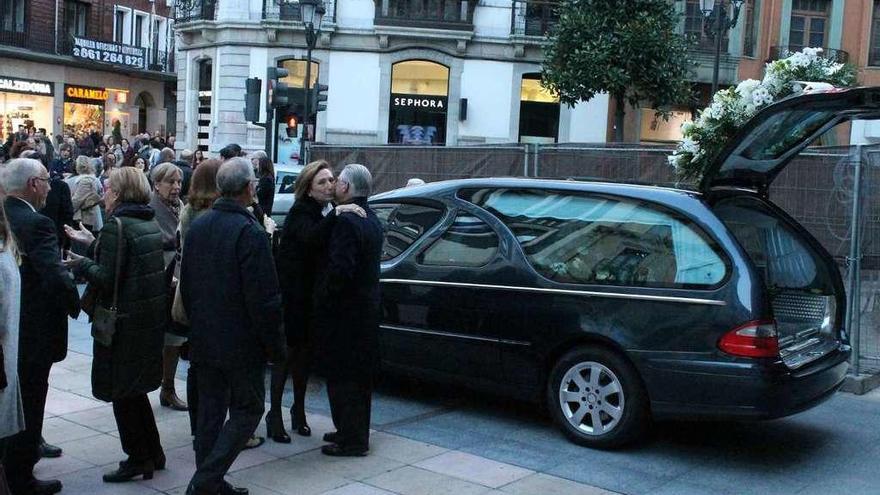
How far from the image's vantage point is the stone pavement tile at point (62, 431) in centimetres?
624

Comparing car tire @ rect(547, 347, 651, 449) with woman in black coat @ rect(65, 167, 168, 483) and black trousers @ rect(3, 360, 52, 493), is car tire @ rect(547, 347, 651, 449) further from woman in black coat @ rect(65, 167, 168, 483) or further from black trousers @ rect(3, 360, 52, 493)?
black trousers @ rect(3, 360, 52, 493)

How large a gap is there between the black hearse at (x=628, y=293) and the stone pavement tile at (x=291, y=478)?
1504 mm

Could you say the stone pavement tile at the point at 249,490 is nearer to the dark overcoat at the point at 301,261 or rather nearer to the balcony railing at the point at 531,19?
the dark overcoat at the point at 301,261

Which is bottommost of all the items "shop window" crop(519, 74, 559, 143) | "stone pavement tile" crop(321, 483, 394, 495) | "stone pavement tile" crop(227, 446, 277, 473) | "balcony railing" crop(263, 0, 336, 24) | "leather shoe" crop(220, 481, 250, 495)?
"stone pavement tile" crop(227, 446, 277, 473)

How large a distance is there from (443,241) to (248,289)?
243 cm

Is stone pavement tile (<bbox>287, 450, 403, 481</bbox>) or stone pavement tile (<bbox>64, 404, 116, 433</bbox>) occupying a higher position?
stone pavement tile (<bbox>287, 450, 403, 481</bbox>)

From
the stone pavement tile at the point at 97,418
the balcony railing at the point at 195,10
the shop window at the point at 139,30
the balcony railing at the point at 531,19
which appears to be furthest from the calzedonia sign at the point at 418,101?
the stone pavement tile at the point at 97,418

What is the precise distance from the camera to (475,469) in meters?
5.82

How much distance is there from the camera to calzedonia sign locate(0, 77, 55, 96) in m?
37.4

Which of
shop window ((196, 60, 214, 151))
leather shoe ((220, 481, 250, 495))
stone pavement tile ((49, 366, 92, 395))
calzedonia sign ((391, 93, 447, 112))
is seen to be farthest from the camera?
shop window ((196, 60, 214, 151))

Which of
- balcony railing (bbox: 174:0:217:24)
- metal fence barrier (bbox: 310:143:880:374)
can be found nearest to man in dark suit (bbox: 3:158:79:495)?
metal fence barrier (bbox: 310:143:880:374)

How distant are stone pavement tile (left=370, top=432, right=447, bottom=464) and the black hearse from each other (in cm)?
70

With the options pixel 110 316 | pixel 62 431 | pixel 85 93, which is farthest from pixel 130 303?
pixel 85 93

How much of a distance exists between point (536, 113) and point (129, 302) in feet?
90.2
